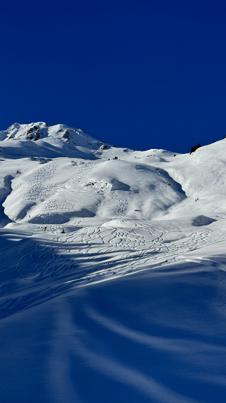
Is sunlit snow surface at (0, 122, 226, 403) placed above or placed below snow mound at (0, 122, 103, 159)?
below

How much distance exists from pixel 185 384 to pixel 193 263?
7.00 m

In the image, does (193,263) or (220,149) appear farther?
(220,149)

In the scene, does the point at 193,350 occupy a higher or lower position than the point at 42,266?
lower

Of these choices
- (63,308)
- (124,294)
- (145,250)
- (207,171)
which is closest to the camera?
(63,308)

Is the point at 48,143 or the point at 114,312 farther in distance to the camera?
the point at 48,143

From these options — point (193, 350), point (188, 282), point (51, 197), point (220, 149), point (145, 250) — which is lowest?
point (193, 350)

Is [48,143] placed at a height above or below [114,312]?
above

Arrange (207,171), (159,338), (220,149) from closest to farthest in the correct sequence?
(159,338)
(207,171)
(220,149)

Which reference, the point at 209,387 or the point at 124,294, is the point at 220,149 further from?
the point at 209,387

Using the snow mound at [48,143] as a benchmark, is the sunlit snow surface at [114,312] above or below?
below

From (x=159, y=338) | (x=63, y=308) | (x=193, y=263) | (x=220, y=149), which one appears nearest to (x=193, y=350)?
(x=159, y=338)

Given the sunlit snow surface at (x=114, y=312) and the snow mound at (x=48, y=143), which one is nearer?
the sunlit snow surface at (x=114, y=312)

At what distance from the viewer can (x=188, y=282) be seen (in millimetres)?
11453

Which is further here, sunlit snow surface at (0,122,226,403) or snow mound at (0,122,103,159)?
snow mound at (0,122,103,159)
